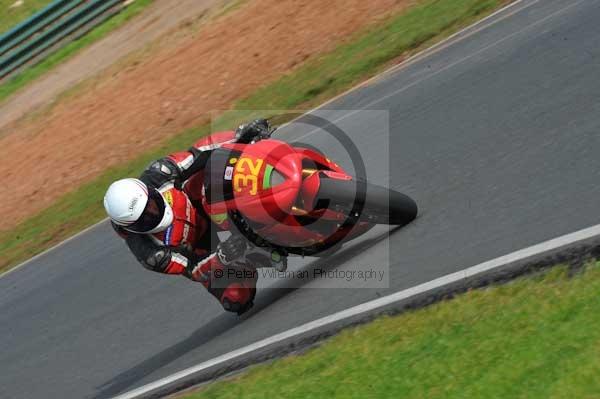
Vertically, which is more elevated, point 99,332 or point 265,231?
point 265,231

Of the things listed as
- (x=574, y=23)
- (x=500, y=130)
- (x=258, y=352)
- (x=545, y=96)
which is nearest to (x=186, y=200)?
(x=258, y=352)

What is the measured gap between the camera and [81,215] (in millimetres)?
12961

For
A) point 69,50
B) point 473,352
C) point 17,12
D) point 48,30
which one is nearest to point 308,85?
point 473,352

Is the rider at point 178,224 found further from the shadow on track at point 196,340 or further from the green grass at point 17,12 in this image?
the green grass at point 17,12

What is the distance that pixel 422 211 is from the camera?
7.34 meters

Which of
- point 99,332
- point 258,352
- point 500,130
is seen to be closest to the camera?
point 258,352

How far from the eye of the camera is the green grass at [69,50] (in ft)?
67.8

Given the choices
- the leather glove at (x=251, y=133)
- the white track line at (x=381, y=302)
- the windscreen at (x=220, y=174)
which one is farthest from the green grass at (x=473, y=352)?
the leather glove at (x=251, y=133)

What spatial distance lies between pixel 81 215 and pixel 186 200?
6.11 metres

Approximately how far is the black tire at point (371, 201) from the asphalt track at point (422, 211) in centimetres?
17

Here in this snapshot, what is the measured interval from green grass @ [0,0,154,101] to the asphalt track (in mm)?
9816

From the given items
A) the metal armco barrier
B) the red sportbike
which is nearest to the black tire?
the red sportbike

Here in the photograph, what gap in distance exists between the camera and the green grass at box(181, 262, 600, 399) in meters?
4.55

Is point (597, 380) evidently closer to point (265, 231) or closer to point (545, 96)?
point (265, 231)
